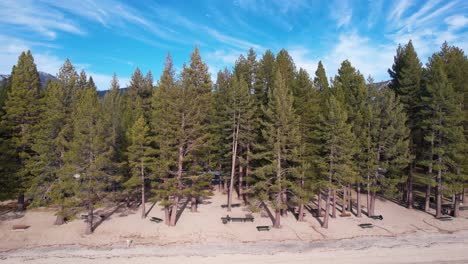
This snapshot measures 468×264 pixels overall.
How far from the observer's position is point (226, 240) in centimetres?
2159

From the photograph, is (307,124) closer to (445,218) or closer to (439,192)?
(439,192)

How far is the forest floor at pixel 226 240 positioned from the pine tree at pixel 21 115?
433cm

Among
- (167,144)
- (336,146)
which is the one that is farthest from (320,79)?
(167,144)

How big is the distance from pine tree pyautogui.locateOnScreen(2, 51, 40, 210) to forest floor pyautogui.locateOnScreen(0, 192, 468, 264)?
4331mm

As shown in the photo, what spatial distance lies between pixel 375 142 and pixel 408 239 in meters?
10.1

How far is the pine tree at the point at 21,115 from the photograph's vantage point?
26000 mm

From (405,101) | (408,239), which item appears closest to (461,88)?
(405,101)

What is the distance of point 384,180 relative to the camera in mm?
28062

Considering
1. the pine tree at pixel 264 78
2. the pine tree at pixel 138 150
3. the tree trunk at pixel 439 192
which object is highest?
the pine tree at pixel 264 78

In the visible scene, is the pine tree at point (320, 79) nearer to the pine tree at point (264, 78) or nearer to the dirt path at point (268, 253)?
the pine tree at point (264, 78)

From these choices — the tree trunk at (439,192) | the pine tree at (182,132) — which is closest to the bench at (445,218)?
the tree trunk at (439,192)

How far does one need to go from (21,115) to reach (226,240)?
23498 millimetres

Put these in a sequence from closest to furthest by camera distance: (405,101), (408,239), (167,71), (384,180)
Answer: (408,239), (384,180), (405,101), (167,71)

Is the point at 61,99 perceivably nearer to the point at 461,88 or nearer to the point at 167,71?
the point at 167,71
